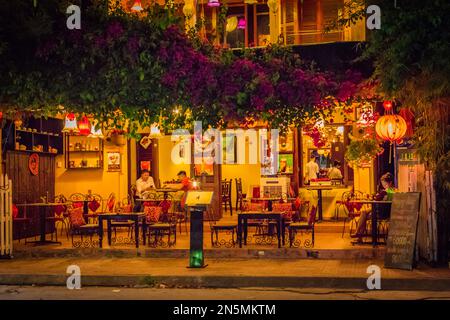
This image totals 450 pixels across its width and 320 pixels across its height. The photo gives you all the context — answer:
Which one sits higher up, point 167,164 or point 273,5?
point 273,5

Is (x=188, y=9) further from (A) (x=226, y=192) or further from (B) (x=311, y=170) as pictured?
(A) (x=226, y=192)

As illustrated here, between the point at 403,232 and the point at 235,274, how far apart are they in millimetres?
3144

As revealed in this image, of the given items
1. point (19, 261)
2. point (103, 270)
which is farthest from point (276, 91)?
point (19, 261)

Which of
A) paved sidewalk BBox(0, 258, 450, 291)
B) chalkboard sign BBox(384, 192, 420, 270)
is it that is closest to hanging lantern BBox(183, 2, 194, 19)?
paved sidewalk BBox(0, 258, 450, 291)

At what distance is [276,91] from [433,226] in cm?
382

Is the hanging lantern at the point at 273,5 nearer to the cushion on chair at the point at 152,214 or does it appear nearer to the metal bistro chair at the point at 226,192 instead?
the cushion on chair at the point at 152,214

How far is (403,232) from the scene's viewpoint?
38.0ft

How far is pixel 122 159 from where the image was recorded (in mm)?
19312

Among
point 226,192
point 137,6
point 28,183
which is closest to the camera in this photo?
point 137,6

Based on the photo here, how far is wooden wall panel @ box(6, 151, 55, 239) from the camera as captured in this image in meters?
15.8

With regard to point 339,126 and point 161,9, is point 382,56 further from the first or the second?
point 339,126

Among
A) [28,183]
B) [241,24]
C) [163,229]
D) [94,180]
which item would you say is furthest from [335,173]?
[28,183]

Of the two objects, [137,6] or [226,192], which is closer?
[137,6]

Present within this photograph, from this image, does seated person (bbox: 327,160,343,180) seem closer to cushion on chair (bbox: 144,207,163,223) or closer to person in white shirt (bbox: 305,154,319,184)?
person in white shirt (bbox: 305,154,319,184)
